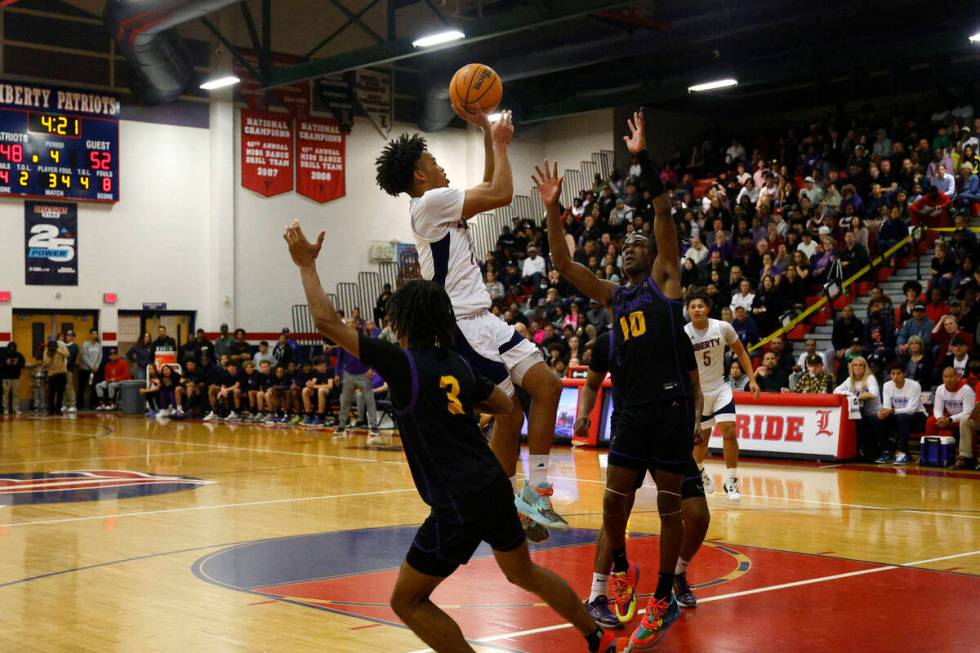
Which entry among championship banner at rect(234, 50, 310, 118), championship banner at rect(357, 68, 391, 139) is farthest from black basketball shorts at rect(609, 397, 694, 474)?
championship banner at rect(357, 68, 391, 139)

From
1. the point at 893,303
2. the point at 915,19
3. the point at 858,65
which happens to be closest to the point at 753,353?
the point at 893,303

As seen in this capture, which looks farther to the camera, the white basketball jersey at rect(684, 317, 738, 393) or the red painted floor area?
the white basketball jersey at rect(684, 317, 738, 393)

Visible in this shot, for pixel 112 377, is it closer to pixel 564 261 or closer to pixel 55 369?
pixel 55 369

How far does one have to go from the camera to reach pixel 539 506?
5.77 metres

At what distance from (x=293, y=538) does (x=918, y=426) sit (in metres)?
9.29

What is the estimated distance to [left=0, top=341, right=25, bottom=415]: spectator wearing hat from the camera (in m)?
23.5

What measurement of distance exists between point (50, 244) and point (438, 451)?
22.5 metres

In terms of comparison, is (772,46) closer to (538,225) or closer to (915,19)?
(915,19)

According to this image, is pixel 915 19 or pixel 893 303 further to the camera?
pixel 915 19

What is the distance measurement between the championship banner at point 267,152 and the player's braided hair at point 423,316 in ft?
76.5

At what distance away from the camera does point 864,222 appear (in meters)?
19.4

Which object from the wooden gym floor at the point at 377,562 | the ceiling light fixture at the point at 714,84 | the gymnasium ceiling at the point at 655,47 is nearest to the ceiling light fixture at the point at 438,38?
the gymnasium ceiling at the point at 655,47

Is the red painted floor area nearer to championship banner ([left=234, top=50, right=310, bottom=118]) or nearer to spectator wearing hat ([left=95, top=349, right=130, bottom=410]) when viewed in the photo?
spectator wearing hat ([left=95, top=349, right=130, bottom=410])

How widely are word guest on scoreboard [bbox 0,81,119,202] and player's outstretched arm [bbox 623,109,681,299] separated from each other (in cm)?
2131
